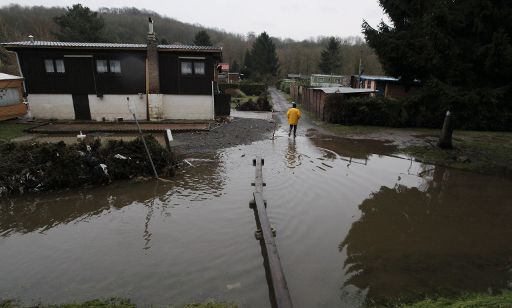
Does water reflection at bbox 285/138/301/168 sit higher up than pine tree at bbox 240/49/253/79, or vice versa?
pine tree at bbox 240/49/253/79

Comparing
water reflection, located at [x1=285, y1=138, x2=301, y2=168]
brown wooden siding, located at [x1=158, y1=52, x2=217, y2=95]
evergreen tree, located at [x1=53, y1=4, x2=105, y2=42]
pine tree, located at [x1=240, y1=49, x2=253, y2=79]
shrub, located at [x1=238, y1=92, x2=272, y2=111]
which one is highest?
evergreen tree, located at [x1=53, y1=4, x2=105, y2=42]

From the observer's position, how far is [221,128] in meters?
21.1

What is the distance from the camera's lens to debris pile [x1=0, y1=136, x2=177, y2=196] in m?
10.4

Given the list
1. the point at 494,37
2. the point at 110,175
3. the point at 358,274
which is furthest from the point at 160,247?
the point at 494,37

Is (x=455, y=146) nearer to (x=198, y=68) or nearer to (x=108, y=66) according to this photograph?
(x=198, y=68)

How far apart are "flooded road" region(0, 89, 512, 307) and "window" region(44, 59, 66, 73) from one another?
616 inches

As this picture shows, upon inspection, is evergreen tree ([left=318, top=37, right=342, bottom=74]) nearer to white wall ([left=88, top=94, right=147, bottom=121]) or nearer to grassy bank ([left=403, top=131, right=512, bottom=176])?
grassy bank ([left=403, top=131, right=512, bottom=176])

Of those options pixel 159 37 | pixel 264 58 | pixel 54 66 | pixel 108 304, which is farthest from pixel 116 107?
pixel 159 37

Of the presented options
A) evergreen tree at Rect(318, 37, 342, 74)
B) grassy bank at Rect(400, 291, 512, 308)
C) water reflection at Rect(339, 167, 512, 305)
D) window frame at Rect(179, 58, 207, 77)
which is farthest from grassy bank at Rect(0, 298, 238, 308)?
evergreen tree at Rect(318, 37, 342, 74)

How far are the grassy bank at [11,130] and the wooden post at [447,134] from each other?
72.0 feet

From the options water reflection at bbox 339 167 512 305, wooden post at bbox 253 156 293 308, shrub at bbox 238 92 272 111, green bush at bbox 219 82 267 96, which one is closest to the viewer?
wooden post at bbox 253 156 293 308

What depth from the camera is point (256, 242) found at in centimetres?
710

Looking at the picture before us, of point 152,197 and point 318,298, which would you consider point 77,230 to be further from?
point 318,298

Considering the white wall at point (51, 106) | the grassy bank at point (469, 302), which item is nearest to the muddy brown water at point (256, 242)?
the grassy bank at point (469, 302)
